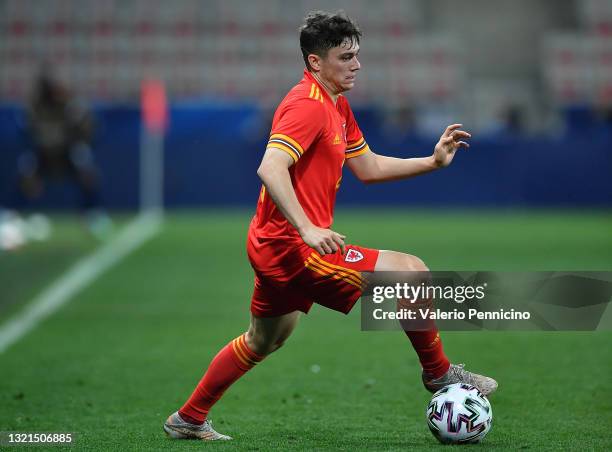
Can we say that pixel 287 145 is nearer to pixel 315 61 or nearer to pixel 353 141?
pixel 315 61

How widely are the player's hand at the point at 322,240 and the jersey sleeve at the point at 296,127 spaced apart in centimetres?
37

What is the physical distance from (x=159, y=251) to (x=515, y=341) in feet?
23.7

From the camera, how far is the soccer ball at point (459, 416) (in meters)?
5.49

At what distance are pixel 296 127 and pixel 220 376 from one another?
1.41 metres

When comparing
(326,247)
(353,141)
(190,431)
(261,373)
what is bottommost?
(261,373)

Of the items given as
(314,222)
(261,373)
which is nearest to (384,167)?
(314,222)

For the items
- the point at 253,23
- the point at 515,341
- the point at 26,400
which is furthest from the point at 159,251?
the point at 253,23

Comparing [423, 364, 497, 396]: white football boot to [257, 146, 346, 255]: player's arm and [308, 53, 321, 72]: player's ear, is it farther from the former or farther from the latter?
[308, 53, 321, 72]: player's ear

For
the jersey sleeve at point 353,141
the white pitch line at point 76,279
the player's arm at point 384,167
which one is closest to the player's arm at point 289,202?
the jersey sleeve at point 353,141

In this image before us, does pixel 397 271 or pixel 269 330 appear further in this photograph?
pixel 269 330

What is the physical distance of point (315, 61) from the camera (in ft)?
18.2

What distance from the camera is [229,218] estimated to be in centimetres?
2048

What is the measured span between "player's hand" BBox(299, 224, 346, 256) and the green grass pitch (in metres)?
1.12

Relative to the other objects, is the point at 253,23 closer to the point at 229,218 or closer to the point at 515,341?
the point at 229,218
